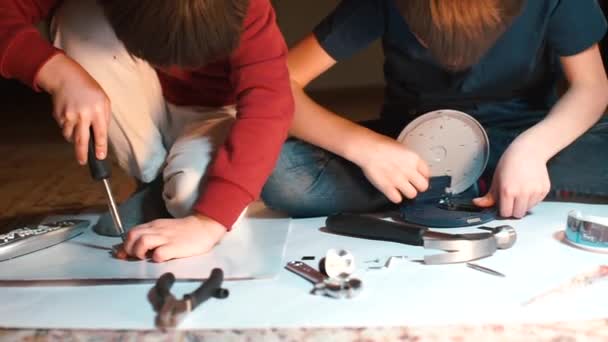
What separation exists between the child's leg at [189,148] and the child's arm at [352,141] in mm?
103

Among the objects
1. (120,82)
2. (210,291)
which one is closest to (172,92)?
(120,82)

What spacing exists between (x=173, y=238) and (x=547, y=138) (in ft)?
1.60

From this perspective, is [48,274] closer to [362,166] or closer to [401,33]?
[362,166]

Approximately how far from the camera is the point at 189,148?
0.93 meters

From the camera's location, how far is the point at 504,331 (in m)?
0.64

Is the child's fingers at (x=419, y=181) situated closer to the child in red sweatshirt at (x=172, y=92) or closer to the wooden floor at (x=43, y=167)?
the child in red sweatshirt at (x=172, y=92)

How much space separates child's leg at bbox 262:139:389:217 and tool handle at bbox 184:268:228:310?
0.27m

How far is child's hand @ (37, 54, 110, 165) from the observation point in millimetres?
778

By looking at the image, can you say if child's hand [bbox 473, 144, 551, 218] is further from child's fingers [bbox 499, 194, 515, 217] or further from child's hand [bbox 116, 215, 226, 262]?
child's hand [bbox 116, 215, 226, 262]

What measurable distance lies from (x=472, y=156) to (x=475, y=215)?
0.10 meters

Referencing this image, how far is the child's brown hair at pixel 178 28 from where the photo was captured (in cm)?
68

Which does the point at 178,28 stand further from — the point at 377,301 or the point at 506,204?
the point at 506,204

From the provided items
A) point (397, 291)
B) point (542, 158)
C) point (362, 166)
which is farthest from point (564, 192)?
point (397, 291)

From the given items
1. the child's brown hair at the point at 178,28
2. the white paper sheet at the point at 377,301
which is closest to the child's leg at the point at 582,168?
the white paper sheet at the point at 377,301
